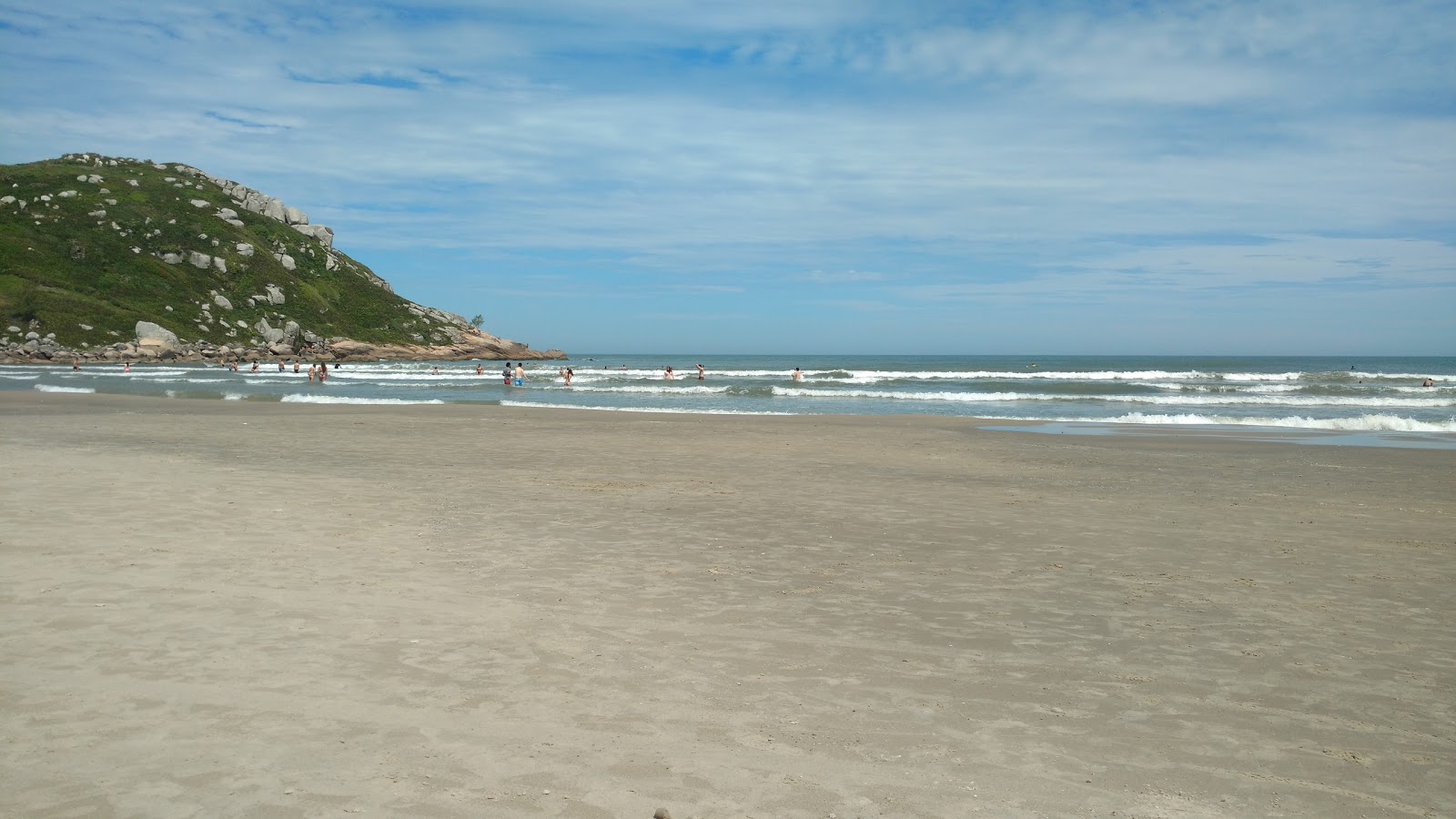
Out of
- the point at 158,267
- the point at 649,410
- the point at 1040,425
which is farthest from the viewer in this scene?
the point at 158,267

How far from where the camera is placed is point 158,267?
92.6 meters

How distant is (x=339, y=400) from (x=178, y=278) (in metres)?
70.0

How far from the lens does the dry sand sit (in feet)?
13.2

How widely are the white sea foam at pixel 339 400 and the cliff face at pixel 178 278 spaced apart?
4741 cm

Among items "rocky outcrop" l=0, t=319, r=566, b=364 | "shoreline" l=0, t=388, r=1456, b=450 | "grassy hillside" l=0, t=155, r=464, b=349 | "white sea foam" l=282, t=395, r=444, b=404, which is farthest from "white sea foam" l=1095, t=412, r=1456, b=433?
"grassy hillside" l=0, t=155, r=464, b=349

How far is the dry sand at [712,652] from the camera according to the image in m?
4.02

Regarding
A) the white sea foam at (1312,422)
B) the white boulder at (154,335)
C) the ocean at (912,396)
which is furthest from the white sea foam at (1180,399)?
the white boulder at (154,335)

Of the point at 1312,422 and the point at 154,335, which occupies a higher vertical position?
the point at 154,335

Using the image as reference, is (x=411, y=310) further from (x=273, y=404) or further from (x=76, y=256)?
(x=273, y=404)

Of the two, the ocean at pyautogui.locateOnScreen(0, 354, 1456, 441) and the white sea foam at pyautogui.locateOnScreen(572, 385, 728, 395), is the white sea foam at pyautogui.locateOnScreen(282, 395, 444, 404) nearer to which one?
the ocean at pyautogui.locateOnScreen(0, 354, 1456, 441)

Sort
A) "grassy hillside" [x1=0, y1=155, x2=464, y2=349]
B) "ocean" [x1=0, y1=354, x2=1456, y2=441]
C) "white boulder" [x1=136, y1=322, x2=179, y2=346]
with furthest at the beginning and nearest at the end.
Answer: "grassy hillside" [x1=0, y1=155, x2=464, y2=349] < "white boulder" [x1=136, y1=322, x2=179, y2=346] < "ocean" [x1=0, y1=354, x2=1456, y2=441]

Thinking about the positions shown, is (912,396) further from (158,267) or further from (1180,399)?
(158,267)

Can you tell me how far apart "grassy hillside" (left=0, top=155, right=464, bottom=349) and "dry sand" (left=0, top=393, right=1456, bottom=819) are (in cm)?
8208

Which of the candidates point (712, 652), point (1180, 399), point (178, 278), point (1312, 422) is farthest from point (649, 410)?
point (178, 278)
